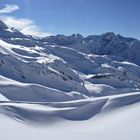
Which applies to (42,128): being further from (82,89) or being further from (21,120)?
(82,89)

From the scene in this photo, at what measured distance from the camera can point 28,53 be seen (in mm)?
186625

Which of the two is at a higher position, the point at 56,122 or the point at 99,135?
the point at 56,122

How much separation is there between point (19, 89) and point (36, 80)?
5824cm

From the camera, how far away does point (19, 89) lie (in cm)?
6631

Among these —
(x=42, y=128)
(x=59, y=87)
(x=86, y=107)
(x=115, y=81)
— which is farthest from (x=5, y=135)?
(x=115, y=81)

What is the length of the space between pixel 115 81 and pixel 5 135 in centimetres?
16934

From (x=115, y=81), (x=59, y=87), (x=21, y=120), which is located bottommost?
(x=21, y=120)

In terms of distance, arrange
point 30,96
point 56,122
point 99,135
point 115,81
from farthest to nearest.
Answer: point 115,81 → point 30,96 → point 56,122 → point 99,135

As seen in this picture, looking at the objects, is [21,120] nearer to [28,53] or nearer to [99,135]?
[99,135]

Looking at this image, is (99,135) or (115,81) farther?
(115,81)

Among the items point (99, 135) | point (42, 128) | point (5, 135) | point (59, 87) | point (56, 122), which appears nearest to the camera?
point (5, 135)

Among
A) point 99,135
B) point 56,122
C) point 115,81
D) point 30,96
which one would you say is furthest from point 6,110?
point 115,81

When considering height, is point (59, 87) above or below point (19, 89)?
above

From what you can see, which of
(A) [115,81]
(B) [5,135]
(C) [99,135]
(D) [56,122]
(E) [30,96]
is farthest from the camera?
(A) [115,81]
